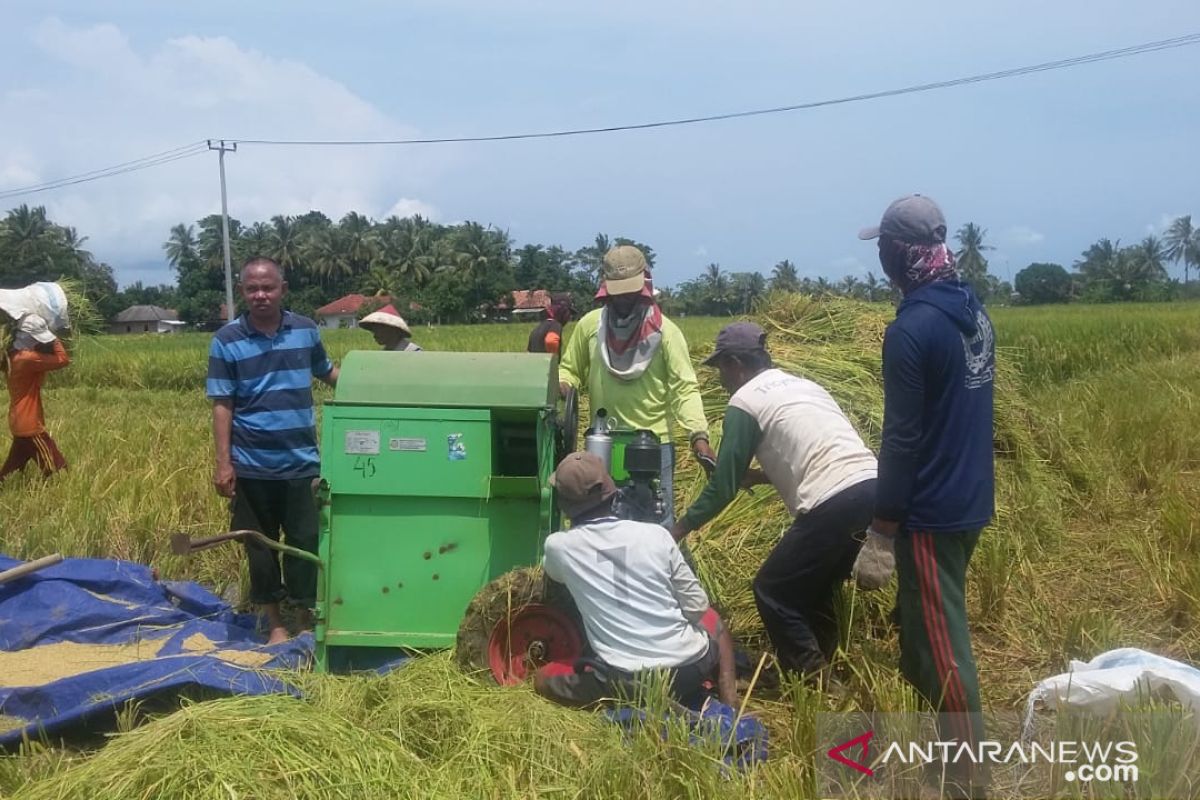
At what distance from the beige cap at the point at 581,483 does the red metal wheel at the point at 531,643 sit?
50 cm

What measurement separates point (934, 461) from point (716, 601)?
5.69 feet

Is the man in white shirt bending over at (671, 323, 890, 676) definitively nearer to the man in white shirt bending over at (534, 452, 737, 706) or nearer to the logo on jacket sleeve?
the man in white shirt bending over at (534, 452, 737, 706)

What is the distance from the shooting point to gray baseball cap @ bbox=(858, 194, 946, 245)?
3.12 metres

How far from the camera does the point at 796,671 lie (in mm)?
3859

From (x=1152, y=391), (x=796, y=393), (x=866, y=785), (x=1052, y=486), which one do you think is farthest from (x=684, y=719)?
(x=1152, y=391)

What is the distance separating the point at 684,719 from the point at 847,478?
110 cm

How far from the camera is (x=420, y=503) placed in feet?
12.9

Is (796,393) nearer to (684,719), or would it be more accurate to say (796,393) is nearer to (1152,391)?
(684,719)

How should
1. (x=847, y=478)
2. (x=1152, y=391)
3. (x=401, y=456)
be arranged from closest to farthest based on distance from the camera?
(x=847, y=478) < (x=401, y=456) < (x=1152, y=391)

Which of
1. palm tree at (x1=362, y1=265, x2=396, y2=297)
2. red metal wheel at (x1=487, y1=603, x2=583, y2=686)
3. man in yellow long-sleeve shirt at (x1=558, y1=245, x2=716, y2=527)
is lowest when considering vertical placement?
red metal wheel at (x1=487, y1=603, x2=583, y2=686)

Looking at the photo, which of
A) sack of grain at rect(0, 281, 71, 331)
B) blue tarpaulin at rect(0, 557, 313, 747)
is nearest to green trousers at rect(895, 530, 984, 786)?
blue tarpaulin at rect(0, 557, 313, 747)

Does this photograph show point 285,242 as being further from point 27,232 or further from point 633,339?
point 633,339

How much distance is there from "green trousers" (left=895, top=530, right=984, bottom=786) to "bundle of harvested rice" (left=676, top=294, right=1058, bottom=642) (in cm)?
137

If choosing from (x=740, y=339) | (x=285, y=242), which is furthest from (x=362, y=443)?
(x=285, y=242)
